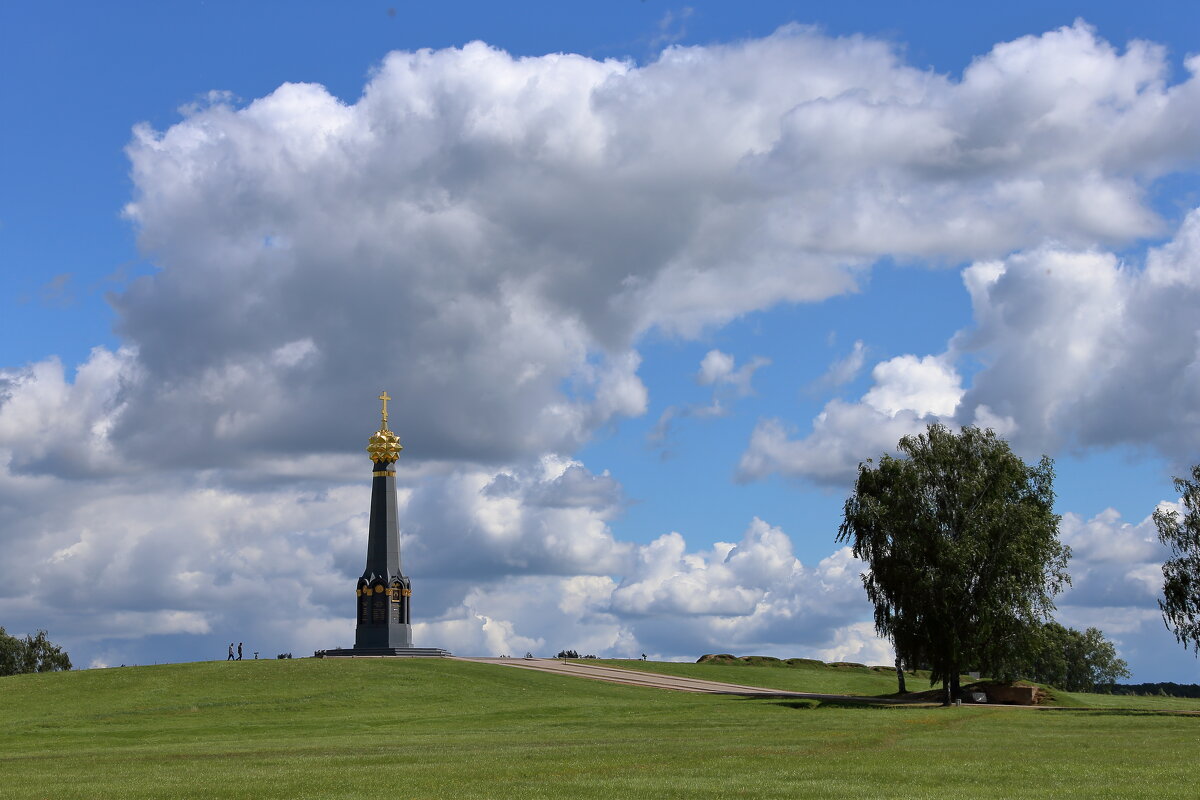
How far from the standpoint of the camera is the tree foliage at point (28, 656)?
114 metres

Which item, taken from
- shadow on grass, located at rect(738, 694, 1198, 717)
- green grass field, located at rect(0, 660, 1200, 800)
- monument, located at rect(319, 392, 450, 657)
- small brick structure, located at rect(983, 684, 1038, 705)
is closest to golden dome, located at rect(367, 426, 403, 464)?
monument, located at rect(319, 392, 450, 657)

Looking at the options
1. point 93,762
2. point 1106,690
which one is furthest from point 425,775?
point 1106,690

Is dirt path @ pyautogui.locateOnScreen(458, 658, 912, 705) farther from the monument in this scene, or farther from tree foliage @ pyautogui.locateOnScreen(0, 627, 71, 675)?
tree foliage @ pyautogui.locateOnScreen(0, 627, 71, 675)

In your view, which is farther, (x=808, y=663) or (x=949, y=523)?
(x=808, y=663)

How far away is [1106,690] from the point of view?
126062 millimetres

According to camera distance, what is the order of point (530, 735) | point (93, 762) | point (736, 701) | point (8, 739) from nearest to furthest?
point (93, 762)
point (530, 735)
point (8, 739)
point (736, 701)

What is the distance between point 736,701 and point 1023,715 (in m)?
14.7

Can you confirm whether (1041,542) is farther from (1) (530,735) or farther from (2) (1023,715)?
(1) (530,735)

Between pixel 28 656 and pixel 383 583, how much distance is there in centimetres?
4803

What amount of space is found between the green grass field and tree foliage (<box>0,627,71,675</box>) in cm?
4476

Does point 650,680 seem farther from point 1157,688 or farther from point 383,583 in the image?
point 1157,688

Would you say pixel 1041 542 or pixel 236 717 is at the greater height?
pixel 1041 542

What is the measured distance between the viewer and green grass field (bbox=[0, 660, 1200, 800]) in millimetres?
27609

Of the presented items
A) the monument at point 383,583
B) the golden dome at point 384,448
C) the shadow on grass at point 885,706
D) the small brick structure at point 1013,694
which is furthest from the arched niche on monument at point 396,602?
the small brick structure at point 1013,694
